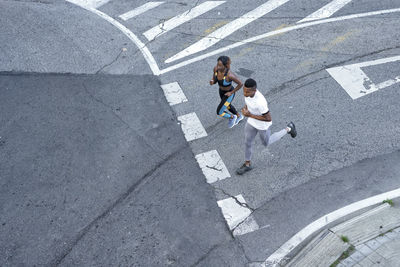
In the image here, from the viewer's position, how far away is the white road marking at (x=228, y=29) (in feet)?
36.9

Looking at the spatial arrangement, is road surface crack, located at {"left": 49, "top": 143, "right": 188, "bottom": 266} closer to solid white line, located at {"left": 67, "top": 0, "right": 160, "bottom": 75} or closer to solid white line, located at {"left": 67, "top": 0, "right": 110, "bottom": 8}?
solid white line, located at {"left": 67, "top": 0, "right": 160, "bottom": 75}

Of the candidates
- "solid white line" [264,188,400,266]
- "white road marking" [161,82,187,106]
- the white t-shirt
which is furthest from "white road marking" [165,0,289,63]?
"solid white line" [264,188,400,266]

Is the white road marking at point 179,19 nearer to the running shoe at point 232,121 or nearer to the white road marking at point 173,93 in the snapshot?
the white road marking at point 173,93

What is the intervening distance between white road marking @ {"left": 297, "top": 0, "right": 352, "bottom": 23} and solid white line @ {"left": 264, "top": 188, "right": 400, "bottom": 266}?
257 inches

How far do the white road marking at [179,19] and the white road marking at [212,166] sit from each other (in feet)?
17.1

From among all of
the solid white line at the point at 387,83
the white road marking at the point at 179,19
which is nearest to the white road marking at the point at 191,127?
the white road marking at the point at 179,19

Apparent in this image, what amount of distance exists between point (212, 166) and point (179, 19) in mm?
6393

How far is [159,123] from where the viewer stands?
29.5 feet

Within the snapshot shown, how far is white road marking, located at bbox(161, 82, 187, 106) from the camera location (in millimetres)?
9562

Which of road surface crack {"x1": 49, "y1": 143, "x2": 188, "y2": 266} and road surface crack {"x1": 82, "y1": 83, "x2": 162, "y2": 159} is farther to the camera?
road surface crack {"x1": 82, "y1": 83, "x2": 162, "y2": 159}

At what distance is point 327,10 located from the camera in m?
12.2

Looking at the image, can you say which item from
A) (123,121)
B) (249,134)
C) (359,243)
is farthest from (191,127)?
(359,243)

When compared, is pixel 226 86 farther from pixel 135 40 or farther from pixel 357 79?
pixel 135 40

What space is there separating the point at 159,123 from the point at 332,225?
4234mm
